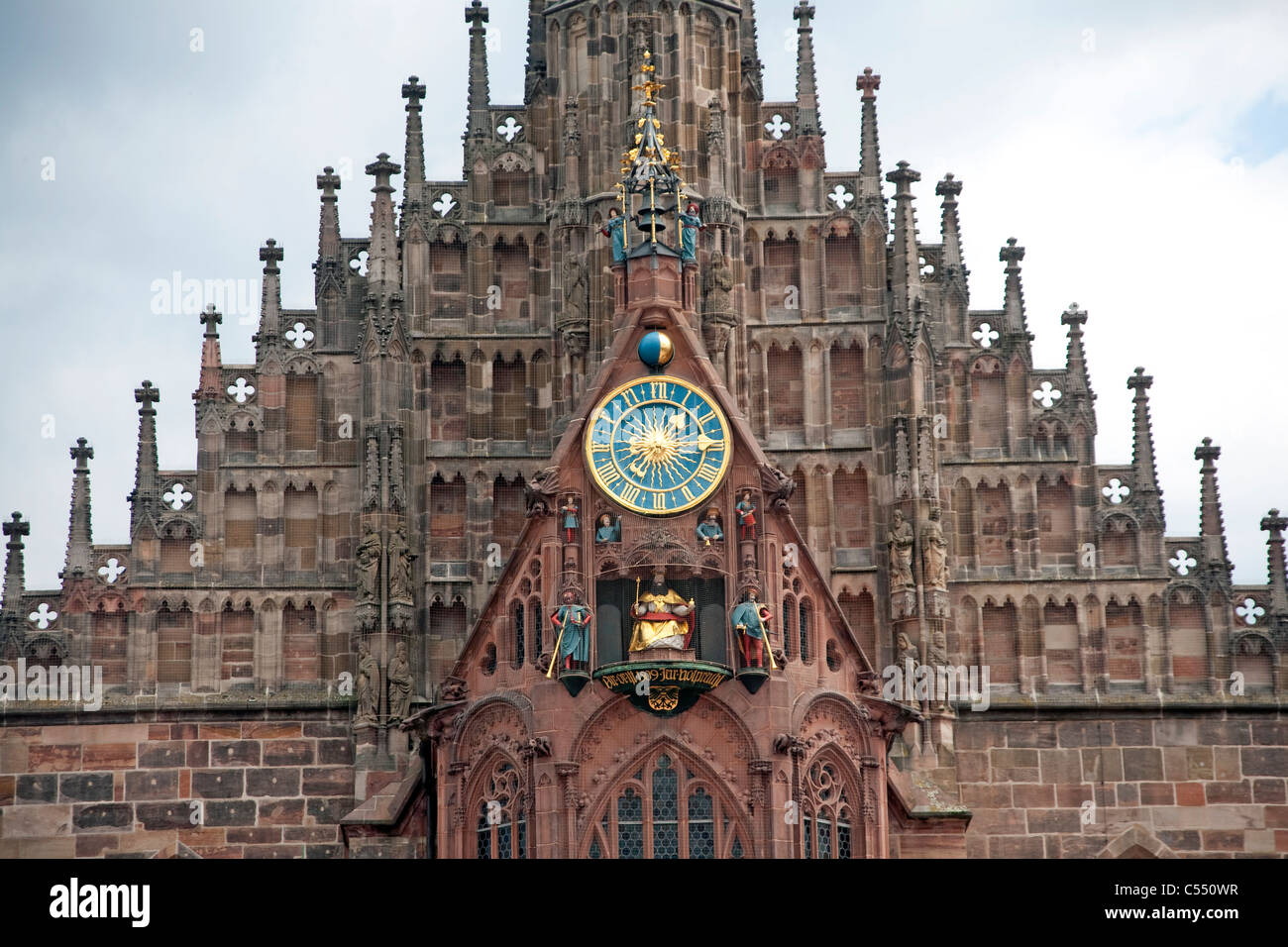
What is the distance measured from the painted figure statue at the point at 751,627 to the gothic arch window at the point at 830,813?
6.49 feet

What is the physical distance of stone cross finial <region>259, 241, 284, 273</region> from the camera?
52.4 m

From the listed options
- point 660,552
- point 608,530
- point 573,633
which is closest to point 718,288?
point 608,530

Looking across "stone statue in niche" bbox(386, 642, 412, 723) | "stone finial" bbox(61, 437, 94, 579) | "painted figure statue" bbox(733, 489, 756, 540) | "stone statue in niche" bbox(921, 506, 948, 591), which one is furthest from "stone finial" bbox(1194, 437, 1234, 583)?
"stone finial" bbox(61, 437, 94, 579)

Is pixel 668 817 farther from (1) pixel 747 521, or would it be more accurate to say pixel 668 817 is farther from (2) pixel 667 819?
(1) pixel 747 521

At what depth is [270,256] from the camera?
5241 cm

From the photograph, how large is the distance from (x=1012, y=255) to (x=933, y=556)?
232 inches

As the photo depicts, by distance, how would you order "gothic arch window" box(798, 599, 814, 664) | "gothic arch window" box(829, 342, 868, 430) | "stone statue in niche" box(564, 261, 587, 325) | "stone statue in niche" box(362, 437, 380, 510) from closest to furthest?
"gothic arch window" box(798, 599, 814, 664), "stone statue in niche" box(362, 437, 380, 510), "stone statue in niche" box(564, 261, 587, 325), "gothic arch window" box(829, 342, 868, 430)

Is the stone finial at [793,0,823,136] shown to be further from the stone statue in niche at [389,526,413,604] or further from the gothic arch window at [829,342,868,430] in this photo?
the stone statue in niche at [389,526,413,604]

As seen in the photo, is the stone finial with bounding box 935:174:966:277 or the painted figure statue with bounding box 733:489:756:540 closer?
the painted figure statue with bounding box 733:489:756:540

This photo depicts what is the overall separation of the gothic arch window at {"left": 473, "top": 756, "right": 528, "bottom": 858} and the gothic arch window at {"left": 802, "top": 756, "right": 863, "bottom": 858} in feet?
14.1

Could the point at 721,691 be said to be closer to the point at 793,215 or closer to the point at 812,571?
the point at 812,571

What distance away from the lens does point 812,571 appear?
4728 centimetres
